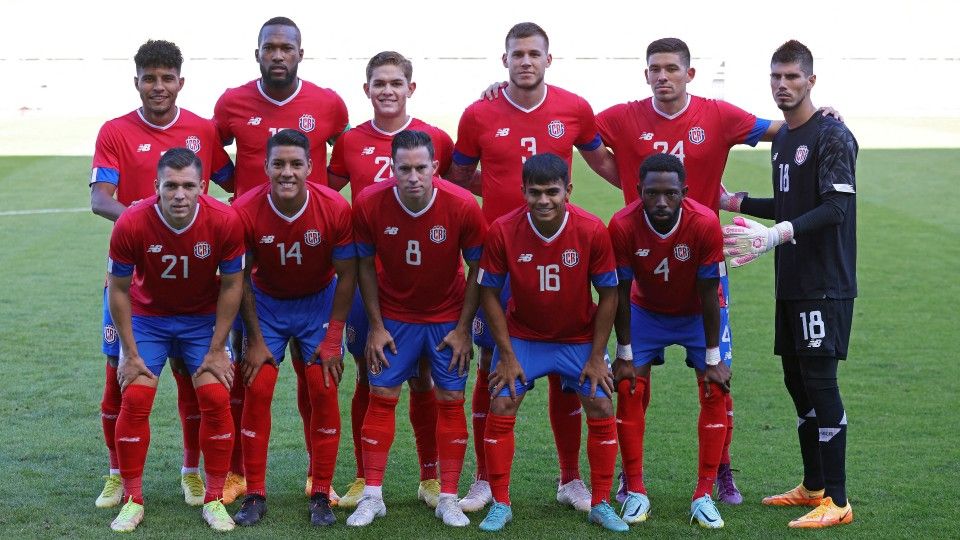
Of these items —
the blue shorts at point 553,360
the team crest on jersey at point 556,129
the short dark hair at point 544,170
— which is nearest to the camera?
the short dark hair at point 544,170

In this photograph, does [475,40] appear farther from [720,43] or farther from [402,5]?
[720,43]

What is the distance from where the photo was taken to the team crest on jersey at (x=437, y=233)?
5.75 metres

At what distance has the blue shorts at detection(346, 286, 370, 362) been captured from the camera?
20.0 ft

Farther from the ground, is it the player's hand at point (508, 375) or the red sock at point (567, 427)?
the player's hand at point (508, 375)

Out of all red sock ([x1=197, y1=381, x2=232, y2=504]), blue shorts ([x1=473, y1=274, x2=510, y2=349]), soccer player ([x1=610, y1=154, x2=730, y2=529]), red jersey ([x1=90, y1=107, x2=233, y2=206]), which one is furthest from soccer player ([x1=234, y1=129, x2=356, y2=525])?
soccer player ([x1=610, y1=154, x2=730, y2=529])

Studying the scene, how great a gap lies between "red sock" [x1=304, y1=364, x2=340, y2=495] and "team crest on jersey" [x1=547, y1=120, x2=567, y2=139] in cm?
172

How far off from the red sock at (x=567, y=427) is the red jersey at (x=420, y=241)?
28.9 inches

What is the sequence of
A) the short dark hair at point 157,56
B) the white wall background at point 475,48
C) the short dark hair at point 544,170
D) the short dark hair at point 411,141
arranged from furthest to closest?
the white wall background at point 475,48 → the short dark hair at point 157,56 → the short dark hair at point 411,141 → the short dark hair at point 544,170

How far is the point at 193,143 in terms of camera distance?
617cm

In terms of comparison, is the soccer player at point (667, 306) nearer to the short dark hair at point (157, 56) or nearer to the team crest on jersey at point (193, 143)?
the team crest on jersey at point (193, 143)

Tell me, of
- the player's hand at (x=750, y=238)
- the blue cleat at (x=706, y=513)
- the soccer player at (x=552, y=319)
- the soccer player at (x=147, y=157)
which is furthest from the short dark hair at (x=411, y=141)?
the blue cleat at (x=706, y=513)

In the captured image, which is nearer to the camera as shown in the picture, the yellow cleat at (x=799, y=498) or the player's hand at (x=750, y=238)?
the player's hand at (x=750, y=238)

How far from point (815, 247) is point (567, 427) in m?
1.55

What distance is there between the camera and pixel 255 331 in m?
5.80
